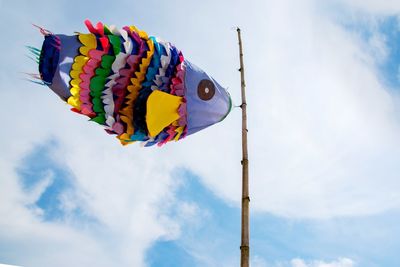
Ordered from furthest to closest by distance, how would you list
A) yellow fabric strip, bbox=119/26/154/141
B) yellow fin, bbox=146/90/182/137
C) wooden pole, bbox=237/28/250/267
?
yellow fabric strip, bbox=119/26/154/141, yellow fin, bbox=146/90/182/137, wooden pole, bbox=237/28/250/267

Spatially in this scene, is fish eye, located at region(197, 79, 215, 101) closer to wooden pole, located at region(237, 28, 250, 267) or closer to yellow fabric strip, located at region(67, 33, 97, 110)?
wooden pole, located at region(237, 28, 250, 267)

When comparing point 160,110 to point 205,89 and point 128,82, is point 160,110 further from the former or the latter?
point 205,89

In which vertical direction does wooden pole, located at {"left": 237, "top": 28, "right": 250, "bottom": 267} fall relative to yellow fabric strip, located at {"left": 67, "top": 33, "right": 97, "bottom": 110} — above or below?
below

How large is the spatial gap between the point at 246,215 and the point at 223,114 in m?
2.02

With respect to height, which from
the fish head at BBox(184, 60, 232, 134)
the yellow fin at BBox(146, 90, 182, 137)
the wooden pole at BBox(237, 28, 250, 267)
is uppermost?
the fish head at BBox(184, 60, 232, 134)

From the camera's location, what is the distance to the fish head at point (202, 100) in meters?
5.02

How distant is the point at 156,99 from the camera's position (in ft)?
15.7

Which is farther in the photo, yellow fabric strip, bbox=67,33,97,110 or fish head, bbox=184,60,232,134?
fish head, bbox=184,60,232,134

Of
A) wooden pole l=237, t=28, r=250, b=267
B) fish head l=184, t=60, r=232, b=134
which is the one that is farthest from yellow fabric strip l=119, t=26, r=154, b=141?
→ wooden pole l=237, t=28, r=250, b=267

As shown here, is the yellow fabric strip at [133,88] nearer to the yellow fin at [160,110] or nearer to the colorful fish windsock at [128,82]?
the colorful fish windsock at [128,82]

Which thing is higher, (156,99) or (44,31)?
(44,31)

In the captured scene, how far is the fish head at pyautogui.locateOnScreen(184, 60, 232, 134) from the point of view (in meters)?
5.02

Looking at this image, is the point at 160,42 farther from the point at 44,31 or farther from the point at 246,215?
the point at 246,215

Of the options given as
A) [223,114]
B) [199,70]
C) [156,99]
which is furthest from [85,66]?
[223,114]
